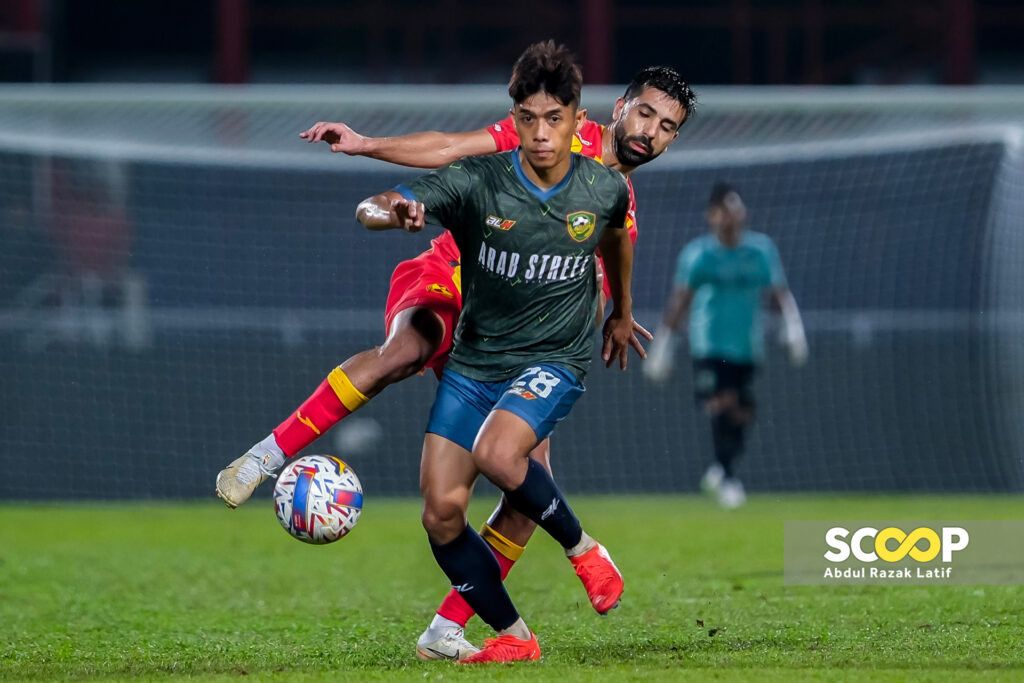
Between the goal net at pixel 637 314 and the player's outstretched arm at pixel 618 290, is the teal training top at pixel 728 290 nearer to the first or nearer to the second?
the goal net at pixel 637 314

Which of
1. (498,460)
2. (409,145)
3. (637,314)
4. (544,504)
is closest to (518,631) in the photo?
(544,504)

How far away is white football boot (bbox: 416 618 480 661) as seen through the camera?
187 inches

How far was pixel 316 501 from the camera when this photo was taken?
15.4 feet

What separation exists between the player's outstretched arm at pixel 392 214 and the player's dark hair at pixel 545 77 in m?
0.57

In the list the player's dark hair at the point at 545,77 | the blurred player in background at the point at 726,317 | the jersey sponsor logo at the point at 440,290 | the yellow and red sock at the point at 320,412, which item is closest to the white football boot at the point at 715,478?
the blurred player in background at the point at 726,317

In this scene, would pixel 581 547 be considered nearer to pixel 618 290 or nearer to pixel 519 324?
pixel 519 324

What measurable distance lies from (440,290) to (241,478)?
102 centimetres

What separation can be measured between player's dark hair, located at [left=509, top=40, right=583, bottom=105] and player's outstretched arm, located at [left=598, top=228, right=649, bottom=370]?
1.88ft

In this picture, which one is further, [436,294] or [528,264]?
[436,294]

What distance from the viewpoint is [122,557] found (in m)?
8.27

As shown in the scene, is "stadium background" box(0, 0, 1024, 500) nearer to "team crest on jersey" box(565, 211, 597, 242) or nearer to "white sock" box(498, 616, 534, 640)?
"team crest on jersey" box(565, 211, 597, 242)

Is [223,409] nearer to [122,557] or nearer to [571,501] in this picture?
→ [571,501]

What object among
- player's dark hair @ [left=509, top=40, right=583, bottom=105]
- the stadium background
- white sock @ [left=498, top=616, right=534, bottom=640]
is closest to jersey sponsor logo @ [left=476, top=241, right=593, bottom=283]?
player's dark hair @ [left=509, top=40, right=583, bottom=105]

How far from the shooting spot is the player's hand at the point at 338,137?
186 inches
